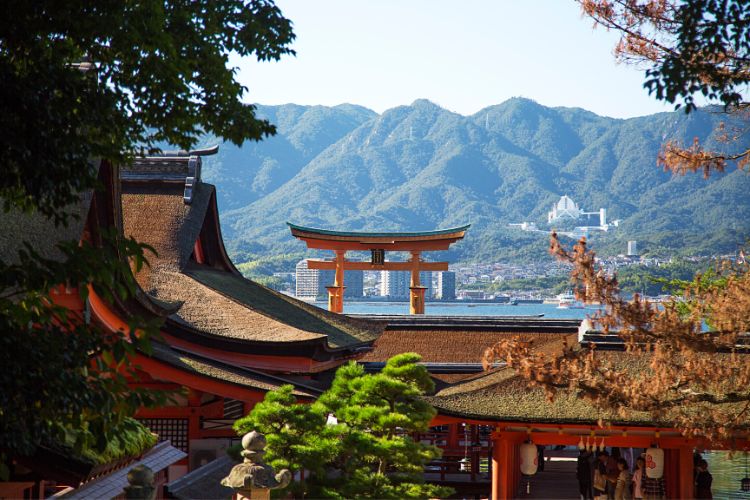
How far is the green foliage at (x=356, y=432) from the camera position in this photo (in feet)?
34.8

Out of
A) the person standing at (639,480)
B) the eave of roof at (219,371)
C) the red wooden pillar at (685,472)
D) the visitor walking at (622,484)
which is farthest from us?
the visitor walking at (622,484)

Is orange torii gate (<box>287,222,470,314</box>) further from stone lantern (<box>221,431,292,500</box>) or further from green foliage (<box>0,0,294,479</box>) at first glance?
green foliage (<box>0,0,294,479</box>)

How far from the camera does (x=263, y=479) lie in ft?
29.4

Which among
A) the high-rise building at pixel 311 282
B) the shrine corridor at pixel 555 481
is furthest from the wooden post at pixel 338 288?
the high-rise building at pixel 311 282

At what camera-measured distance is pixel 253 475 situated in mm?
8906

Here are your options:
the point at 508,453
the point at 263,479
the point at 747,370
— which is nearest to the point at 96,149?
the point at 263,479

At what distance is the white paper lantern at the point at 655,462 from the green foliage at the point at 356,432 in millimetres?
4811

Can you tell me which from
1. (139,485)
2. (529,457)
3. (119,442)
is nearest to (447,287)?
(529,457)

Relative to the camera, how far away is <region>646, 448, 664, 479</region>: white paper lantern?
50.8 ft

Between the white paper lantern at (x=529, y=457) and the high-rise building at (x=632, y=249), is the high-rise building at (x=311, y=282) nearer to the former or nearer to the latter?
the high-rise building at (x=632, y=249)

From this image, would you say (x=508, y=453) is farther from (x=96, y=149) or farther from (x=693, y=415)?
(x=96, y=149)

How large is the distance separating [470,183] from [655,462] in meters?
161

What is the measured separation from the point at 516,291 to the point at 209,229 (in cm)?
11788

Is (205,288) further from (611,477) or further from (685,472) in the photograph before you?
(685,472)
